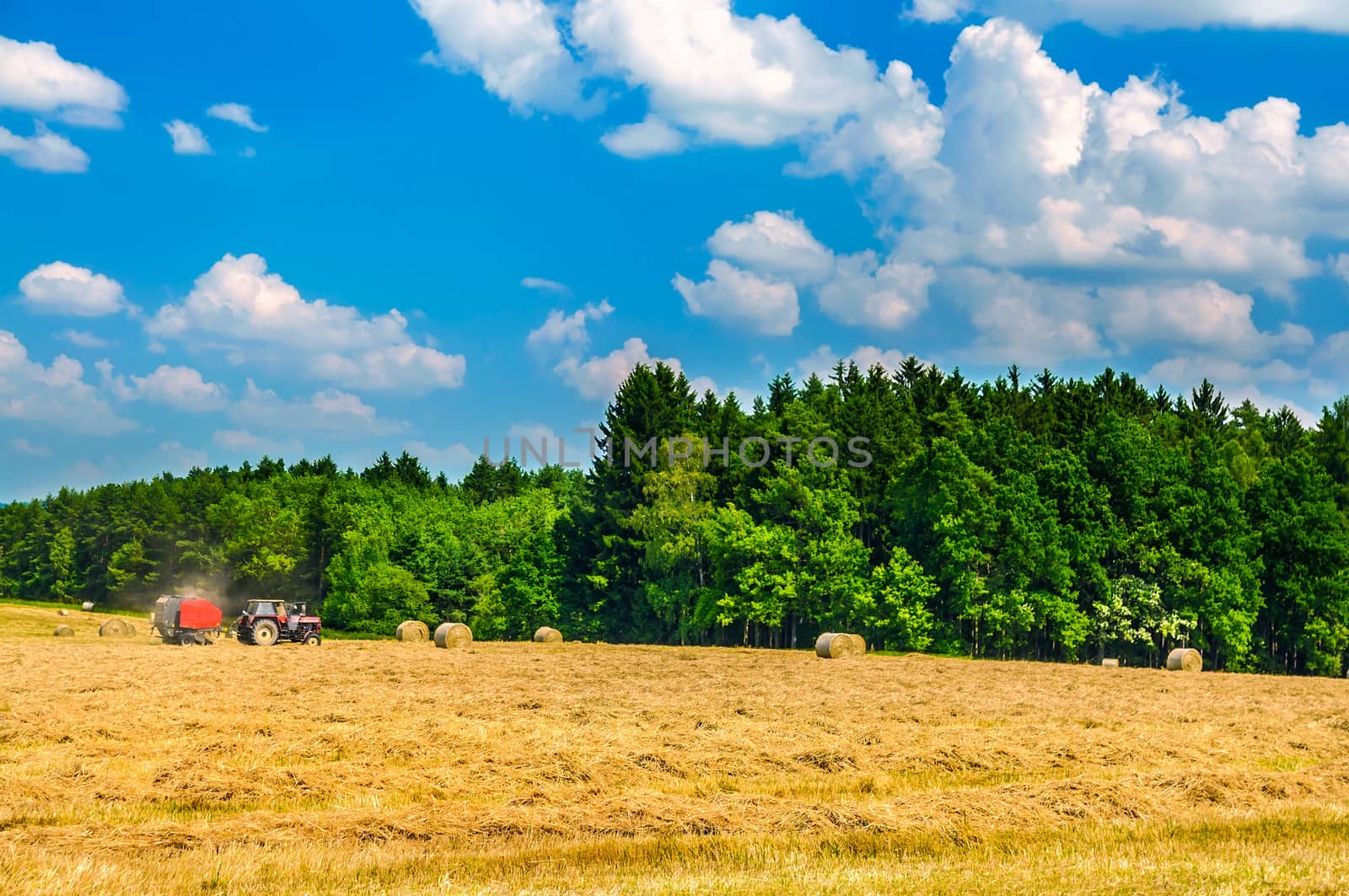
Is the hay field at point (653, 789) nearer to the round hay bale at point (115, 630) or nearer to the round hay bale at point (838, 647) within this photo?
the round hay bale at point (838, 647)

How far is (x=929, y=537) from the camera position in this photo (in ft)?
228

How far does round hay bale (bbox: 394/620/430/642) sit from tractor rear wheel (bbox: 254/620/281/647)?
10.0 meters

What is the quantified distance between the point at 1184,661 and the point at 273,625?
1762 inches

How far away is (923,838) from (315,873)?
759 cm

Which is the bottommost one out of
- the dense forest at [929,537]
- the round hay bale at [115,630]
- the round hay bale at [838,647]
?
the round hay bale at [115,630]

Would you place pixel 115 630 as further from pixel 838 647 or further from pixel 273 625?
pixel 838 647

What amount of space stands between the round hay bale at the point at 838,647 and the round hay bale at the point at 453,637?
61.2ft

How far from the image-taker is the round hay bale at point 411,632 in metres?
65.9

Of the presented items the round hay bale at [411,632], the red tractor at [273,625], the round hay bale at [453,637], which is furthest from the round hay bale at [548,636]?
the red tractor at [273,625]

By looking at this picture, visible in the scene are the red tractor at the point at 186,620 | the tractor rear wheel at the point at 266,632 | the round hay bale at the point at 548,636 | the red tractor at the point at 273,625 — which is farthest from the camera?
the round hay bale at the point at 548,636

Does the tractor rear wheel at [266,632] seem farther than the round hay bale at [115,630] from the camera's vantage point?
No

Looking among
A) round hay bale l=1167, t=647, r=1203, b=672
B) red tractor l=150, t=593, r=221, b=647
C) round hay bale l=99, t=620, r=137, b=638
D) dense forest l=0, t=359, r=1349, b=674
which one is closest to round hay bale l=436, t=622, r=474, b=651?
red tractor l=150, t=593, r=221, b=647

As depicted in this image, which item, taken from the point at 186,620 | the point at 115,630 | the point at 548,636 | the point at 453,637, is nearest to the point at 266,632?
the point at 186,620

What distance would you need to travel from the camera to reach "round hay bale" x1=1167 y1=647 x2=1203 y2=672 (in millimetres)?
49562
